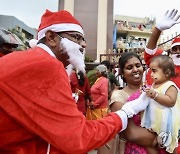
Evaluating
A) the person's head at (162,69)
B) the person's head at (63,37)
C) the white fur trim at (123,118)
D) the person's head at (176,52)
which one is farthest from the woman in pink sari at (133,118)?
the person's head at (176,52)

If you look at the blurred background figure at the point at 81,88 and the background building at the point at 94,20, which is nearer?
the blurred background figure at the point at 81,88

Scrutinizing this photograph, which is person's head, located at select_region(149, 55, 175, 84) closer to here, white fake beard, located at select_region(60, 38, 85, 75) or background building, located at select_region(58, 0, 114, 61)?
white fake beard, located at select_region(60, 38, 85, 75)

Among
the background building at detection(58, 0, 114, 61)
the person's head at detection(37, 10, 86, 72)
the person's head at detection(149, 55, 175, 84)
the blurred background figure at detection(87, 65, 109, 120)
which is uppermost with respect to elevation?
the background building at detection(58, 0, 114, 61)

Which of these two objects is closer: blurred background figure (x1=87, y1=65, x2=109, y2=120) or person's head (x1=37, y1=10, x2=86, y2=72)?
person's head (x1=37, y1=10, x2=86, y2=72)

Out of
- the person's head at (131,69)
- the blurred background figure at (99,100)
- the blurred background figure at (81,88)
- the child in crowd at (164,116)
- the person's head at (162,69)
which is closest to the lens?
the child in crowd at (164,116)

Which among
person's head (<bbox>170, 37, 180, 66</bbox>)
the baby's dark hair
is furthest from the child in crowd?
person's head (<bbox>170, 37, 180, 66</bbox>)

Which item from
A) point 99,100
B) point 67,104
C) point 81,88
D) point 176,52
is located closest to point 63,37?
point 67,104

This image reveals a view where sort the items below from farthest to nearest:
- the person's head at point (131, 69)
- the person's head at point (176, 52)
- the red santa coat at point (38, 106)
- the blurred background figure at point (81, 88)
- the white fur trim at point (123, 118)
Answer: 1. the blurred background figure at point (81, 88)
2. the person's head at point (176, 52)
3. the person's head at point (131, 69)
4. the white fur trim at point (123, 118)
5. the red santa coat at point (38, 106)

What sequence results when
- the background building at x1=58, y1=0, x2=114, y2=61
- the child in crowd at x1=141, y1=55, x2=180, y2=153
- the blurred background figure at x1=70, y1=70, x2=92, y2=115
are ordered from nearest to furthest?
the child in crowd at x1=141, y1=55, x2=180, y2=153
the blurred background figure at x1=70, y1=70, x2=92, y2=115
the background building at x1=58, y1=0, x2=114, y2=61

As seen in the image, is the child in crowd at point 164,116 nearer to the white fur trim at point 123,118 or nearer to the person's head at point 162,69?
the person's head at point 162,69

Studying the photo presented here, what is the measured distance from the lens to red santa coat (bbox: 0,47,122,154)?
149 cm

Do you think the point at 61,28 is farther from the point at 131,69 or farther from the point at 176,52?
the point at 176,52

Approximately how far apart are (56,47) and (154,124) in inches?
34.4

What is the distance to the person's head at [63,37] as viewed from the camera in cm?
184
